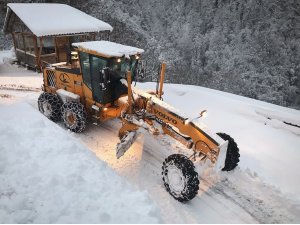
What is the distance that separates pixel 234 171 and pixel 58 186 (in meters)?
4.39

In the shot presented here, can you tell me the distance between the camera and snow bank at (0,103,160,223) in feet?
15.5

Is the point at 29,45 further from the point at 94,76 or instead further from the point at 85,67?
the point at 94,76

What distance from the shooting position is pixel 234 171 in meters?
7.37

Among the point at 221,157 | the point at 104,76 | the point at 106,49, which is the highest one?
the point at 106,49

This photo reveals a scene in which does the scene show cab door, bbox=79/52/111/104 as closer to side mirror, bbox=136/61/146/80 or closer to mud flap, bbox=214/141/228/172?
side mirror, bbox=136/61/146/80

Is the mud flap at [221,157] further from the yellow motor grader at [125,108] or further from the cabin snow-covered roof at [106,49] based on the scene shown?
the cabin snow-covered roof at [106,49]

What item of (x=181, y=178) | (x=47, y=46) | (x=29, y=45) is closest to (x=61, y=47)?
(x=47, y=46)

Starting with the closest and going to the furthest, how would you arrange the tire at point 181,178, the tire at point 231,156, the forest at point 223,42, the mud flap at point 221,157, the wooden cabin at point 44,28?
1. the tire at point 181,178
2. the mud flap at point 221,157
3. the tire at point 231,156
4. the wooden cabin at point 44,28
5. the forest at point 223,42

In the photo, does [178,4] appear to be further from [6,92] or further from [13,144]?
[13,144]

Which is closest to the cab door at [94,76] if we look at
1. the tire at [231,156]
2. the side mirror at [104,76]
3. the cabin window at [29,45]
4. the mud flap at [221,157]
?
the side mirror at [104,76]

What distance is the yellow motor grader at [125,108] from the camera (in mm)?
6328

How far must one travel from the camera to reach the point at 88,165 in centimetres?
602

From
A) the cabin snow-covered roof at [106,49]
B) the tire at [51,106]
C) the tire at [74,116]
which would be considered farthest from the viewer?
the tire at [51,106]

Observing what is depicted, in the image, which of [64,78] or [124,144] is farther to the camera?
[64,78]
